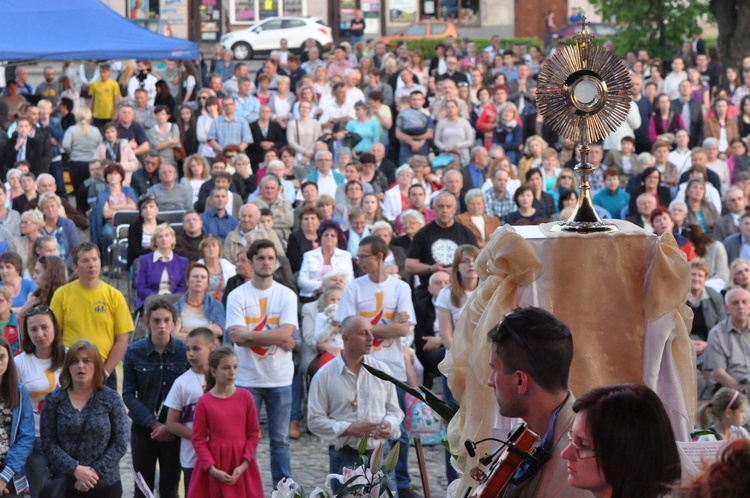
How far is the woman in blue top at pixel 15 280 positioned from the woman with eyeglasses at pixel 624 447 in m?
7.56

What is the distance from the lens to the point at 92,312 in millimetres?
8719

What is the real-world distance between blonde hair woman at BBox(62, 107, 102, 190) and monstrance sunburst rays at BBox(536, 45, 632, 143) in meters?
12.1

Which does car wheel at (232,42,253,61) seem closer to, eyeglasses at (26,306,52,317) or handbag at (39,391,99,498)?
eyeglasses at (26,306,52,317)

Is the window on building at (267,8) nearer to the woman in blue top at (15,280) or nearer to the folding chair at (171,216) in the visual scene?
the folding chair at (171,216)

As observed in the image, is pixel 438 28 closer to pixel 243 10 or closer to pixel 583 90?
pixel 243 10

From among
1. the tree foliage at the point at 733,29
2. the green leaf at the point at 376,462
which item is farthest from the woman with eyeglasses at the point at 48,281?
the tree foliage at the point at 733,29

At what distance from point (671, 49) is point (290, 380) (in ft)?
60.9

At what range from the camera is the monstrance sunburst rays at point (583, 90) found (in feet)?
14.2

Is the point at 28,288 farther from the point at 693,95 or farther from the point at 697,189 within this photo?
the point at 693,95

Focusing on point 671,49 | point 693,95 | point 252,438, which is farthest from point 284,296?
point 671,49

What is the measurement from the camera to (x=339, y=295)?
393 inches

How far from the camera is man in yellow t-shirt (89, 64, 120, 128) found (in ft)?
61.0

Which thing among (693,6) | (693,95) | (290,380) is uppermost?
(693,6)

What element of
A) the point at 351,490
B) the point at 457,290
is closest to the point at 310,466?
the point at 457,290
